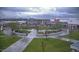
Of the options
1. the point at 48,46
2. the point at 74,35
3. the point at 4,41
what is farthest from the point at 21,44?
the point at 74,35

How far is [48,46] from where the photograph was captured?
3.77 metres

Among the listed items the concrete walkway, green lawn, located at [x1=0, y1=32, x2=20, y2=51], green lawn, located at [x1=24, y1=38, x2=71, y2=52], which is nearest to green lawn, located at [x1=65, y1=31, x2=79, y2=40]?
green lawn, located at [x1=24, y1=38, x2=71, y2=52]

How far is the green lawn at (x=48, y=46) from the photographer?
3768 mm

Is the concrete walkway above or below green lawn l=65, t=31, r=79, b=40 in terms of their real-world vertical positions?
below

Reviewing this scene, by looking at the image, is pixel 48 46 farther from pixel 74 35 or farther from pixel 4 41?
pixel 4 41

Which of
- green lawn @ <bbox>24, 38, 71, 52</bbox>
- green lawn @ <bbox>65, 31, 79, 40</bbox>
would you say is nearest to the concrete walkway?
green lawn @ <bbox>24, 38, 71, 52</bbox>

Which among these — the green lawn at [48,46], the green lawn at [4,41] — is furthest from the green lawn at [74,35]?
the green lawn at [4,41]

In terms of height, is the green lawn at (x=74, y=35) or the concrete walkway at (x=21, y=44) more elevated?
the green lawn at (x=74, y=35)

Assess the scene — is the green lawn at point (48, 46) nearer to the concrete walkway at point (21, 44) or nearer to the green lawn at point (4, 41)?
the concrete walkway at point (21, 44)

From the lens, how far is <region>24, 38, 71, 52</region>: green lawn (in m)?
3.77

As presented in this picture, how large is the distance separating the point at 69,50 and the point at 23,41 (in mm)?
820

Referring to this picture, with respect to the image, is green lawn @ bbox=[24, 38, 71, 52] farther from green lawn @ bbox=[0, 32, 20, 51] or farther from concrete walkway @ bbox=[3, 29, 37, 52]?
green lawn @ bbox=[0, 32, 20, 51]

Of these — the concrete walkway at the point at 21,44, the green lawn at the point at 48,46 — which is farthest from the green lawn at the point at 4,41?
the green lawn at the point at 48,46
